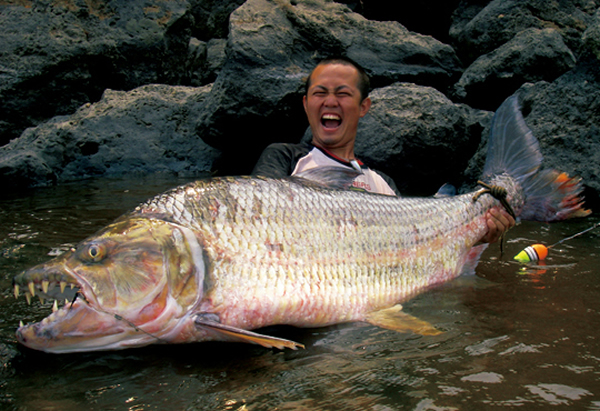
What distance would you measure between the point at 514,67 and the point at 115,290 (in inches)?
390

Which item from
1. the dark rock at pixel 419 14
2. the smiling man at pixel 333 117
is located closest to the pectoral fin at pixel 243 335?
the smiling man at pixel 333 117

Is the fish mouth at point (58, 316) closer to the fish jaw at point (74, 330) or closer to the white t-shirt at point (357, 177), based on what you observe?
the fish jaw at point (74, 330)

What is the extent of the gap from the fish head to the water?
120mm

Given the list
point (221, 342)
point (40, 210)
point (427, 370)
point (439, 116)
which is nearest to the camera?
point (427, 370)

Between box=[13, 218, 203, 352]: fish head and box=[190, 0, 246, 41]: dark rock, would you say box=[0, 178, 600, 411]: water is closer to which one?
box=[13, 218, 203, 352]: fish head

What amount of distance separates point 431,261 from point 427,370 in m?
1.31

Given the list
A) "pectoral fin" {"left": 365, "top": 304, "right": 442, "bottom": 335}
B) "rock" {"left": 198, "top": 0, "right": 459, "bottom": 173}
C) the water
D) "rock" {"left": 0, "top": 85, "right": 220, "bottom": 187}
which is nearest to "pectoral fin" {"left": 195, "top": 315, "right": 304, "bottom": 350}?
the water

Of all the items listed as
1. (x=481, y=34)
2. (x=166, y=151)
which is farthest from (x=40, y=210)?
(x=481, y=34)

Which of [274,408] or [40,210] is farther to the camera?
[40,210]

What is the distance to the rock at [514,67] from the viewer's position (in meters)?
9.71

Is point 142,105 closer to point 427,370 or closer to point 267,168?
point 267,168

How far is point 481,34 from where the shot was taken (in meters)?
12.7

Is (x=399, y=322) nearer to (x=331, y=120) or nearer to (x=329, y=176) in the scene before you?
(x=329, y=176)

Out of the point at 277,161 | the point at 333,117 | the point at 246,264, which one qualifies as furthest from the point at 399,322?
the point at 333,117
